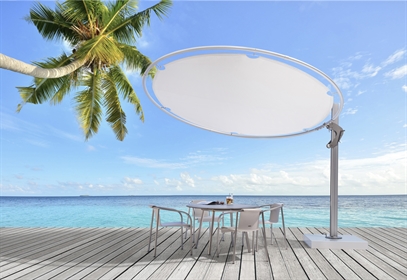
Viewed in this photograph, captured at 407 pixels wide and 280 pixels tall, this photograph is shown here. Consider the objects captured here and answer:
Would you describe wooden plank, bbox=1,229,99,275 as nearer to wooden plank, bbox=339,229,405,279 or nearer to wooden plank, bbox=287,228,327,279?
wooden plank, bbox=287,228,327,279

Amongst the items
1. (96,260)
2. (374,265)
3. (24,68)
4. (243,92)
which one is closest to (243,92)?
(243,92)

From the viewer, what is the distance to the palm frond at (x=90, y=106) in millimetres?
8977

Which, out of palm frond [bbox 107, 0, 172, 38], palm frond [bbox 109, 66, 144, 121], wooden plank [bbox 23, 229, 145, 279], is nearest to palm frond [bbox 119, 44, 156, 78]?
palm frond [bbox 107, 0, 172, 38]

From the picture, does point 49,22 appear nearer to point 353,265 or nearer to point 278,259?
point 278,259

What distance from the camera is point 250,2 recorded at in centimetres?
2103

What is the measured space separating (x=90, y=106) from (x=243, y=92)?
21.6ft

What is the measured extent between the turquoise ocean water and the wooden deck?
1223 cm

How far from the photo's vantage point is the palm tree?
8039 mm

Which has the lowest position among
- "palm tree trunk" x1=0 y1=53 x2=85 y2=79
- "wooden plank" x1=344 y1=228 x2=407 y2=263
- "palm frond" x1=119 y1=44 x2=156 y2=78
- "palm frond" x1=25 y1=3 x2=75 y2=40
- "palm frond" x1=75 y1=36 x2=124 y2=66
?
"wooden plank" x1=344 y1=228 x2=407 y2=263

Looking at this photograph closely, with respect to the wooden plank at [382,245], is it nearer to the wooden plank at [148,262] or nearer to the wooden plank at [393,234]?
the wooden plank at [393,234]

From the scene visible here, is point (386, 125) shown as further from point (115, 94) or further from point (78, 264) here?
point (78, 264)

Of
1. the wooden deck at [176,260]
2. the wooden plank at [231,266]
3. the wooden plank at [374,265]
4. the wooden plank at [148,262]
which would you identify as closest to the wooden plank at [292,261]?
the wooden deck at [176,260]

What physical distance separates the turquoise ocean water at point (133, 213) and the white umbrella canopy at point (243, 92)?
45.0 ft

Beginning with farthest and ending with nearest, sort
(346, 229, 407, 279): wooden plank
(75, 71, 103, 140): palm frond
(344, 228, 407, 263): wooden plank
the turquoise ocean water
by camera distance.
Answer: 1. the turquoise ocean water
2. (75, 71, 103, 140): palm frond
3. (344, 228, 407, 263): wooden plank
4. (346, 229, 407, 279): wooden plank
